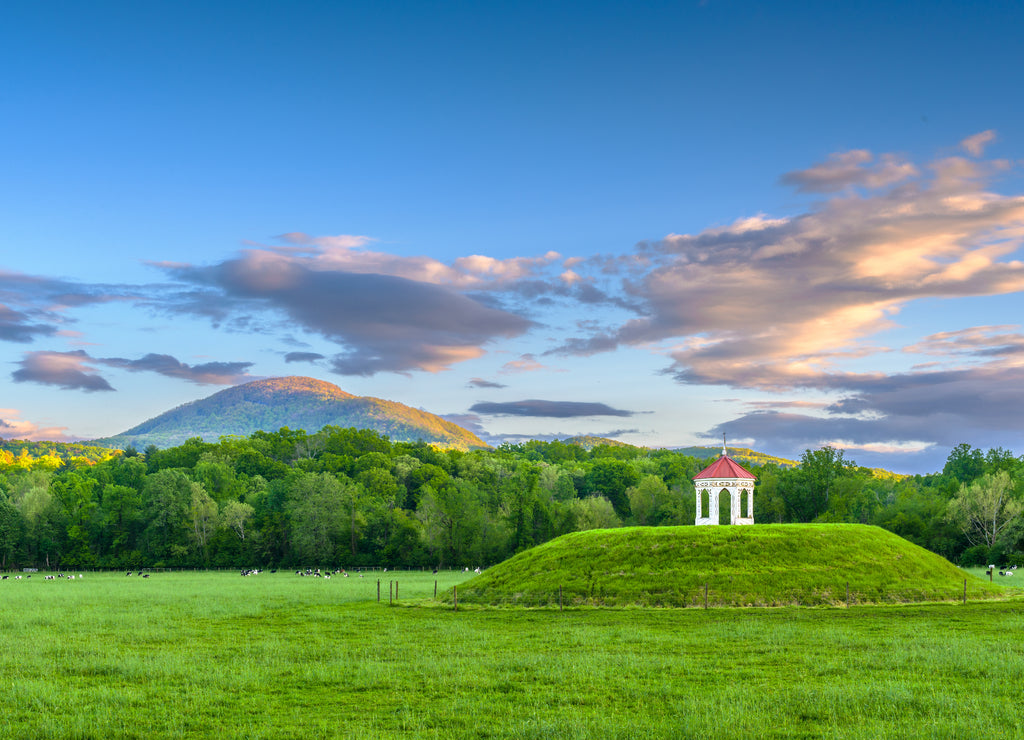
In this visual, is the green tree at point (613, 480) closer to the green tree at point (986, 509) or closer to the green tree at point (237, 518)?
the green tree at point (986, 509)

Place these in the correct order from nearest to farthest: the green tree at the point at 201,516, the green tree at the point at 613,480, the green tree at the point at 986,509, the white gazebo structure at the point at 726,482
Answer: the white gazebo structure at the point at 726,482
the green tree at the point at 986,509
the green tree at the point at 201,516
the green tree at the point at 613,480

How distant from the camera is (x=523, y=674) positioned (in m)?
33.0

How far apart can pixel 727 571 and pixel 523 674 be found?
33947 mm

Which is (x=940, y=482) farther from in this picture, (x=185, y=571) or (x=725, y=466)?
(x=185, y=571)

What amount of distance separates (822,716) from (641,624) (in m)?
24.1

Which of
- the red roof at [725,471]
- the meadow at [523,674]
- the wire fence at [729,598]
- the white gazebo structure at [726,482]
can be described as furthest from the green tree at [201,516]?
the red roof at [725,471]

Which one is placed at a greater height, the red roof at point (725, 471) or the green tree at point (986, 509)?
the red roof at point (725, 471)

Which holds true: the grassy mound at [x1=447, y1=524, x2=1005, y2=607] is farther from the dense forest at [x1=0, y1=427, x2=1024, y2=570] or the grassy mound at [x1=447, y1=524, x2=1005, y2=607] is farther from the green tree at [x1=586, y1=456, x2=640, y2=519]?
the green tree at [x1=586, y1=456, x2=640, y2=519]

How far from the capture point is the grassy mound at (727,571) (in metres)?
→ 60.3

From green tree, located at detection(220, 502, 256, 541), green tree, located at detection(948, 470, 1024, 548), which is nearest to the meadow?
green tree, located at detection(948, 470, 1024, 548)

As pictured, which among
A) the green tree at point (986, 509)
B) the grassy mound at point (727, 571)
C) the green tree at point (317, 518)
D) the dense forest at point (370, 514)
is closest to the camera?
the grassy mound at point (727, 571)

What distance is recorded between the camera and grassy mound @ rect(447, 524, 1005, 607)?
60.3 meters

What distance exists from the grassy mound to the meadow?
4023 mm

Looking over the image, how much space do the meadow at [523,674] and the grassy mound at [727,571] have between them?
4.02 metres
